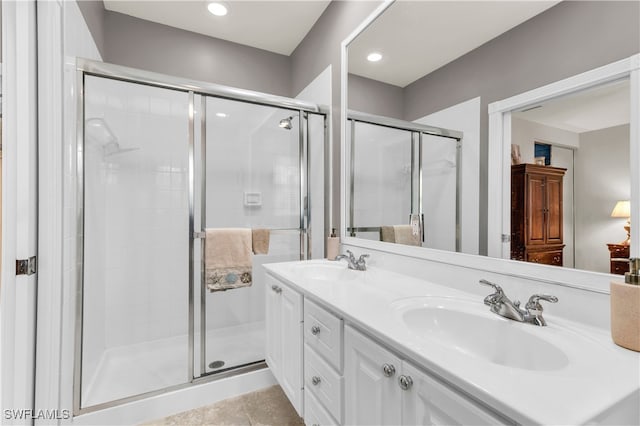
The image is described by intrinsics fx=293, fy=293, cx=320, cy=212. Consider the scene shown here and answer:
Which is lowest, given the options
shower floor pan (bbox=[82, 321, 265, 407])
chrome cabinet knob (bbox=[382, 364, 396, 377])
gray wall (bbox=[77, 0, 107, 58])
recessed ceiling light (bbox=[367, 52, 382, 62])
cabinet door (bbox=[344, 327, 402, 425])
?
shower floor pan (bbox=[82, 321, 265, 407])

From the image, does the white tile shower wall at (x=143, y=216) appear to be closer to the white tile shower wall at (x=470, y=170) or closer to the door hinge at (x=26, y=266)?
the door hinge at (x=26, y=266)

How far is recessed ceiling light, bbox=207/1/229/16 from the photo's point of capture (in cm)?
205

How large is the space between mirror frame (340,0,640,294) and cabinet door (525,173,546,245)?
68 mm

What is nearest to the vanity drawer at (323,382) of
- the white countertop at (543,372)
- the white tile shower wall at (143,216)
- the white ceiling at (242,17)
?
the white countertop at (543,372)

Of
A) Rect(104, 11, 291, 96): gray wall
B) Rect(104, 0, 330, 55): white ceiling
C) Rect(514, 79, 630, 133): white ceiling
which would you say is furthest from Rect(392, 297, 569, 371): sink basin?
Rect(104, 11, 291, 96): gray wall

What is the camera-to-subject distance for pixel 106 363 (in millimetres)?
1921

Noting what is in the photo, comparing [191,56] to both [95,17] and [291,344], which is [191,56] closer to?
[95,17]

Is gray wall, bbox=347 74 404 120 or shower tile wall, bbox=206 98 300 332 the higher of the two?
gray wall, bbox=347 74 404 120

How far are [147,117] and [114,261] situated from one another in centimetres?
106

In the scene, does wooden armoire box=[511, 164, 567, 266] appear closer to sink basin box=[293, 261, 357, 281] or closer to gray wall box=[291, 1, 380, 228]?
sink basin box=[293, 261, 357, 281]

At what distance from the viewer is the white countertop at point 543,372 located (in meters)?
0.46

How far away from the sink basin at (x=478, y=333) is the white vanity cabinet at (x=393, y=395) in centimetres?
11

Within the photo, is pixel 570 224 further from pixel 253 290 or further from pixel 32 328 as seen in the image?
pixel 253 290

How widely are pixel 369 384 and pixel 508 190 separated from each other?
0.77 metres
